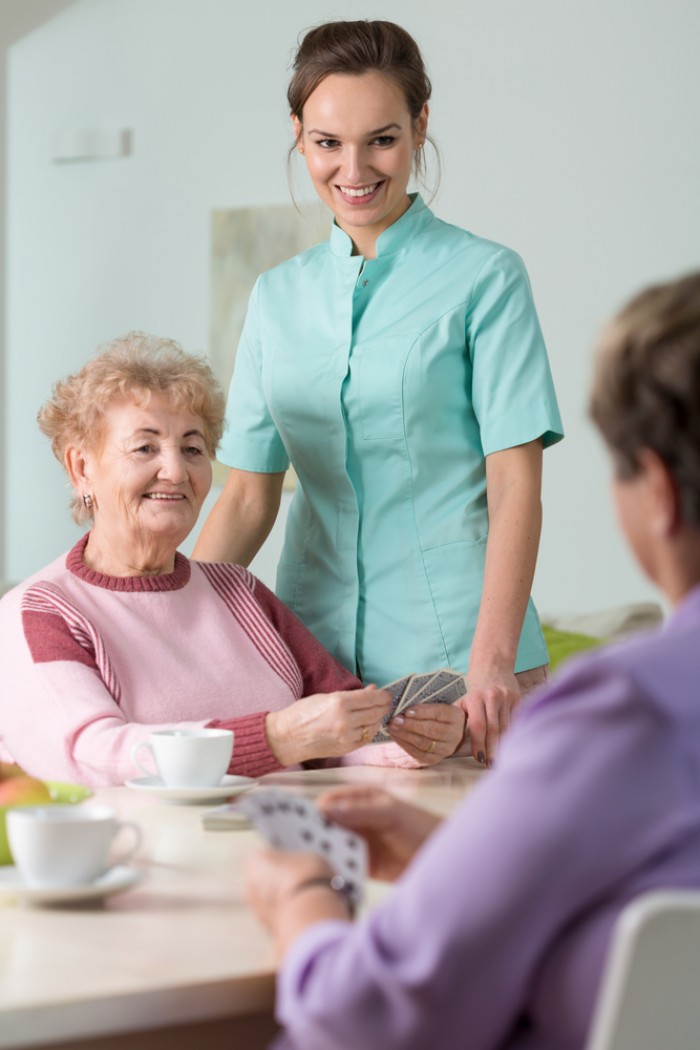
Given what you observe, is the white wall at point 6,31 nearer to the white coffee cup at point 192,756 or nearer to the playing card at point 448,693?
the playing card at point 448,693

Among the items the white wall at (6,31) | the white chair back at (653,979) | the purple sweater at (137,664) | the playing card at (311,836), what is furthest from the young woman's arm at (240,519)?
the white wall at (6,31)

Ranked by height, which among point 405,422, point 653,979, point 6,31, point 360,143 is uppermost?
point 6,31

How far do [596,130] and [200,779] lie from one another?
3.21 m

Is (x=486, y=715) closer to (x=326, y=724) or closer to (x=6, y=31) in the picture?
(x=326, y=724)

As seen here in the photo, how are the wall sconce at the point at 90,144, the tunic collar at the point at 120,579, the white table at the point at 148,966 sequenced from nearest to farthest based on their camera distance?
the white table at the point at 148,966
the tunic collar at the point at 120,579
the wall sconce at the point at 90,144

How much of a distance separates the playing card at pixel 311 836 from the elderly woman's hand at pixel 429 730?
74cm

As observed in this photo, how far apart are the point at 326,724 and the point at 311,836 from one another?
640 mm

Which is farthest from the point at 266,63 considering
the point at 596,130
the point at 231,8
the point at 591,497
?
the point at 591,497

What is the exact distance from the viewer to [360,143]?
2102 millimetres

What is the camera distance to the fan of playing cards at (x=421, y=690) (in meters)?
1.80

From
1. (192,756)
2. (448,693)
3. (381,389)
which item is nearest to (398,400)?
(381,389)

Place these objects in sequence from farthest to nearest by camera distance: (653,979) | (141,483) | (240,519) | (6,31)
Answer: (6,31)
(240,519)
(141,483)
(653,979)

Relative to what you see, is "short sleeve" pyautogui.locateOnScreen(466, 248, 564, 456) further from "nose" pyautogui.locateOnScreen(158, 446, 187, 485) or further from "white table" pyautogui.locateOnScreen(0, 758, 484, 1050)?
"white table" pyautogui.locateOnScreen(0, 758, 484, 1050)

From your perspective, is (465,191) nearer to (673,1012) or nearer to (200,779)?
(200,779)
